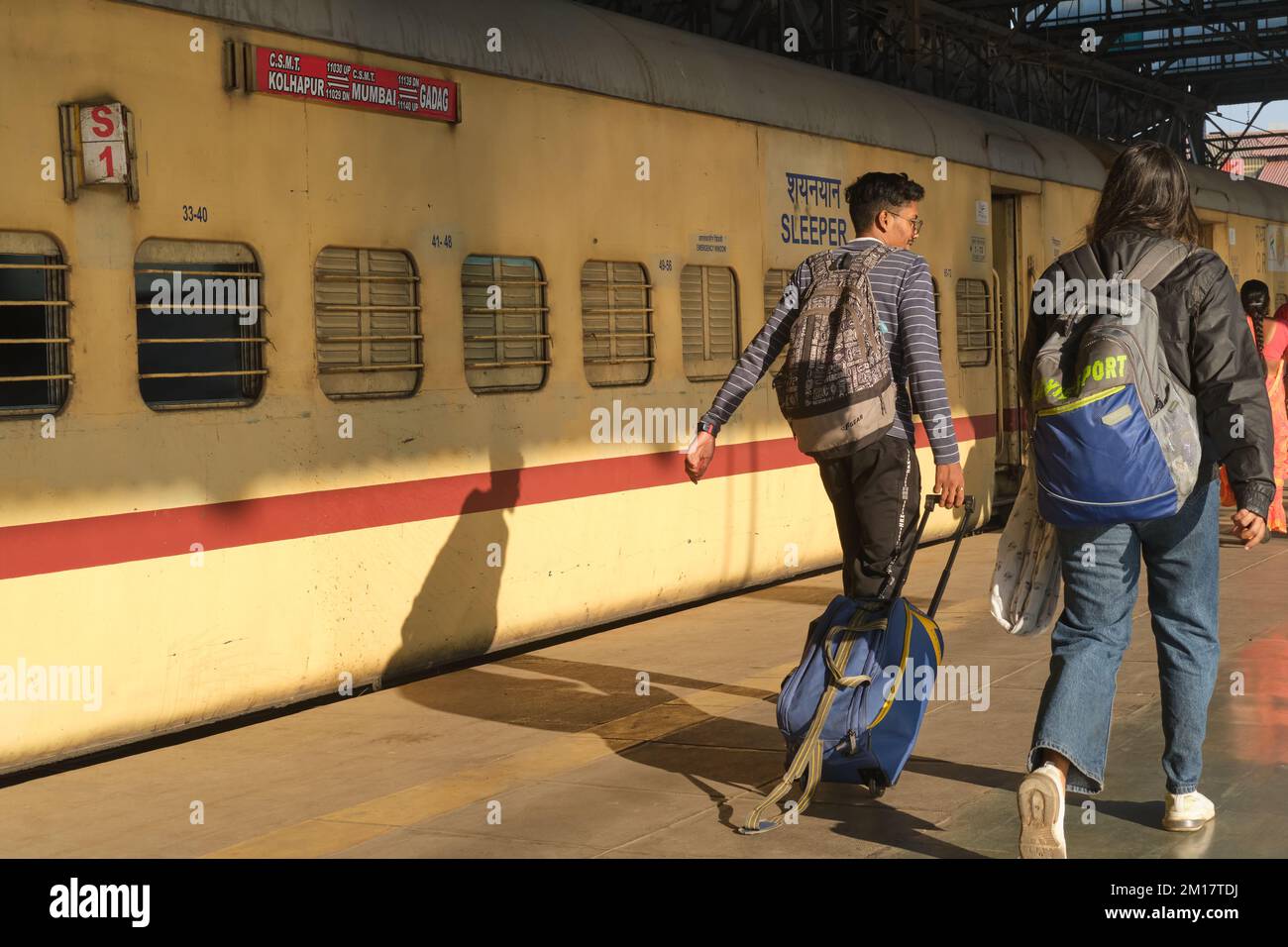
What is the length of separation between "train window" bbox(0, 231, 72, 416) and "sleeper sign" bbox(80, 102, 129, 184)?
294 mm

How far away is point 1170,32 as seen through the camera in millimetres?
28688

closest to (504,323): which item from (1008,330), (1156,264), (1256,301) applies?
(1156,264)

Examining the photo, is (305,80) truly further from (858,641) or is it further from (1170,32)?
(1170,32)

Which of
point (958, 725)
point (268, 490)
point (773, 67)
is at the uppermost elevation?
point (773, 67)

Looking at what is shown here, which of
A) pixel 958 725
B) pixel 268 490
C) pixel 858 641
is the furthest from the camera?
pixel 268 490

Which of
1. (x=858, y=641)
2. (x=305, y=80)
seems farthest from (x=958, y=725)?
(x=305, y=80)

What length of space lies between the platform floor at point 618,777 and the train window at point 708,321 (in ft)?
6.83

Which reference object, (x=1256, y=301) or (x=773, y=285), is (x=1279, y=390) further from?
(x=773, y=285)

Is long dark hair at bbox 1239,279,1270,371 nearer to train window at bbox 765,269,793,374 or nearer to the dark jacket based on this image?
train window at bbox 765,269,793,374

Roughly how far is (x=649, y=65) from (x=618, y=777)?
14.7ft

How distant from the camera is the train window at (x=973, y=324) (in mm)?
12297

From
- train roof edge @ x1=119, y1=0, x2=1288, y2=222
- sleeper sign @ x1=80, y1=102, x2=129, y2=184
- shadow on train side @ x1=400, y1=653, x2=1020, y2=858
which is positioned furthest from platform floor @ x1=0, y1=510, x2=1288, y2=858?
train roof edge @ x1=119, y1=0, x2=1288, y2=222

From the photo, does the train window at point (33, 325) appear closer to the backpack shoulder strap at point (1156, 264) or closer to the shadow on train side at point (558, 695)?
the shadow on train side at point (558, 695)

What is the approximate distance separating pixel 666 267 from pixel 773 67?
1894mm
